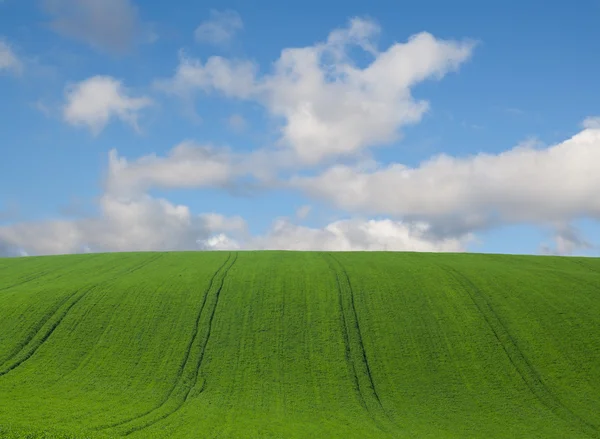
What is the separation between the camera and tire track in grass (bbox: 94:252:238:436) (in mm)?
31281

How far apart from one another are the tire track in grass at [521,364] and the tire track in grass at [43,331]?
1309 inches

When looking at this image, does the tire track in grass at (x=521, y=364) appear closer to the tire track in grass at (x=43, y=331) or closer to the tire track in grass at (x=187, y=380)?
the tire track in grass at (x=187, y=380)

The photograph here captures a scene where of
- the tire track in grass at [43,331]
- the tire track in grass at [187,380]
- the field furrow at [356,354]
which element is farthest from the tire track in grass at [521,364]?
the tire track in grass at [43,331]

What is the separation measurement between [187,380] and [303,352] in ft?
28.1

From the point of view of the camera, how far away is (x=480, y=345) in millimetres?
43938

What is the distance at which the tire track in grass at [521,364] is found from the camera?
35.4 meters

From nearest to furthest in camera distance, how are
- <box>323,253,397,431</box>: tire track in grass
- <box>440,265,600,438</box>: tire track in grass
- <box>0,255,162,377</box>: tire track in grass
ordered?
1. <box>440,265,600,438</box>: tire track in grass
2. <box>323,253,397,431</box>: tire track in grass
3. <box>0,255,162,377</box>: tire track in grass

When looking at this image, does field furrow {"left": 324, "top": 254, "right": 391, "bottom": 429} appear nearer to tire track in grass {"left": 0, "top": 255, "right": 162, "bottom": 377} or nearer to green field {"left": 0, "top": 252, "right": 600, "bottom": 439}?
green field {"left": 0, "top": 252, "right": 600, "bottom": 439}

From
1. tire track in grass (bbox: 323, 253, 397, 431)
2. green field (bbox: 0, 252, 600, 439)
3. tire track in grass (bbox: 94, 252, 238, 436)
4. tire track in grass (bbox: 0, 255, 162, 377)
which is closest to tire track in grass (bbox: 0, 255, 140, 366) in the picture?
tire track in grass (bbox: 0, 255, 162, 377)

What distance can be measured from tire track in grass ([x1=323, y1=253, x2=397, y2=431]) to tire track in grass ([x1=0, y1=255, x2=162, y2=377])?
72.3 ft

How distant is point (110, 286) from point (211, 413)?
2298cm

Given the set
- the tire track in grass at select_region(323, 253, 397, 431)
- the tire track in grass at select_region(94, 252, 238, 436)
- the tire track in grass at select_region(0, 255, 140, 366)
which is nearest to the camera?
the tire track in grass at select_region(94, 252, 238, 436)

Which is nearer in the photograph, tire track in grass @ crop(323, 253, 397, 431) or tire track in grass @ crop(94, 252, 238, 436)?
tire track in grass @ crop(94, 252, 238, 436)

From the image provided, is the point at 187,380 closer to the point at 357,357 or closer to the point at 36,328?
the point at 357,357
